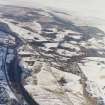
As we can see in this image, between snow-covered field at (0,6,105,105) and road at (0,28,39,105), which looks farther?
snow-covered field at (0,6,105,105)

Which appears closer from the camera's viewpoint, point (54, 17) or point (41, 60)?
point (41, 60)

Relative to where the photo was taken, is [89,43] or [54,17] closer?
[89,43]

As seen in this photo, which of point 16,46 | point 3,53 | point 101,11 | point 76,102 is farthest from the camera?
point 101,11

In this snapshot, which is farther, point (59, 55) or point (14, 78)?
point (59, 55)

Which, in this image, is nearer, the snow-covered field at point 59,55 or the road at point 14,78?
the road at point 14,78

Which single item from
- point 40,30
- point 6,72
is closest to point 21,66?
point 6,72

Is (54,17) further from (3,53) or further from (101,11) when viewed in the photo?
(101,11)

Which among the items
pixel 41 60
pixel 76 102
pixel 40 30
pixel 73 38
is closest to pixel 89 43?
pixel 73 38

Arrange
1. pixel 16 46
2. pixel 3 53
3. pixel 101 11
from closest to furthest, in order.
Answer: pixel 3 53
pixel 16 46
pixel 101 11

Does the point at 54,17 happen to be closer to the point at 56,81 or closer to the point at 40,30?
the point at 40,30
